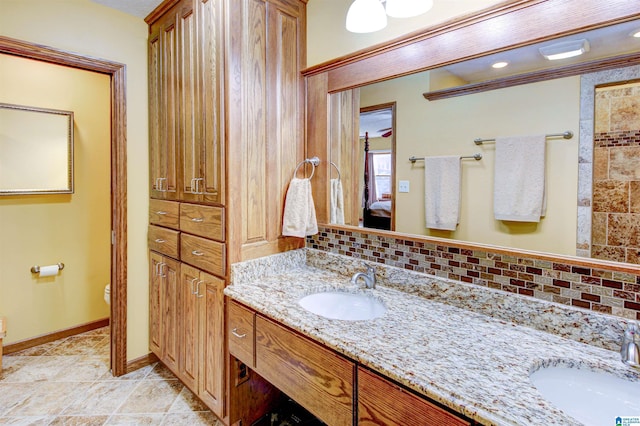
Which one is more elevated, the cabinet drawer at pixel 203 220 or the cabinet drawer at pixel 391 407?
the cabinet drawer at pixel 203 220

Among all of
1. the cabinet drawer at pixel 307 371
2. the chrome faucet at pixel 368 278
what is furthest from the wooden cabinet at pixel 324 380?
the chrome faucet at pixel 368 278

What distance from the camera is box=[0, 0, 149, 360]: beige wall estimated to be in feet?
6.12

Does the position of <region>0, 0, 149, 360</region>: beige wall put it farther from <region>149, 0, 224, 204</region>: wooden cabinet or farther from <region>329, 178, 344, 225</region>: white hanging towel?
<region>329, 178, 344, 225</region>: white hanging towel

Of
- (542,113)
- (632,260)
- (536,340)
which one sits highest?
(542,113)

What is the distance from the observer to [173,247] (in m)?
2.01

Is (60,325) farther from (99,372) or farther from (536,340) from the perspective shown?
(536,340)

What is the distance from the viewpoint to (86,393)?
2066 millimetres

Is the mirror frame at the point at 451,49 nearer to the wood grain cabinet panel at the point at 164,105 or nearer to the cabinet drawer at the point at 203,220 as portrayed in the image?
the cabinet drawer at the point at 203,220

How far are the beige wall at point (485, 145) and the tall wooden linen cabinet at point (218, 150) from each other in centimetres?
52

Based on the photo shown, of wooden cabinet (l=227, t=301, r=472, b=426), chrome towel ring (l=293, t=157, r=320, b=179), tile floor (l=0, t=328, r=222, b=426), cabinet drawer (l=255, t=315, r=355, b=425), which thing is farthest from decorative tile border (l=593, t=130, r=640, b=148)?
tile floor (l=0, t=328, r=222, b=426)

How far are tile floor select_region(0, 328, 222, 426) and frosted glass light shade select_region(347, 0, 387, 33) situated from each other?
213cm

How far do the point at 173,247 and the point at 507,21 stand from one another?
1954 millimetres

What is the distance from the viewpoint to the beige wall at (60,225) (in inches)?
98.9

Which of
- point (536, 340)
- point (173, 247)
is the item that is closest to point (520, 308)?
point (536, 340)
